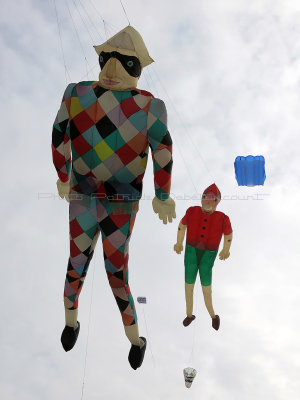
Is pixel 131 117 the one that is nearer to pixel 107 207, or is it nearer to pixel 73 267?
pixel 107 207

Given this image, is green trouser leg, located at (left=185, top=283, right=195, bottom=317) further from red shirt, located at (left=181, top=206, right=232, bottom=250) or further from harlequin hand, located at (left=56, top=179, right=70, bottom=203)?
harlequin hand, located at (left=56, top=179, right=70, bottom=203)

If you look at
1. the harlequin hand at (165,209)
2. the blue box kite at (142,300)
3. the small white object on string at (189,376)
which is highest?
the harlequin hand at (165,209)

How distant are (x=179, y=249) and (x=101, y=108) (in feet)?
5.81

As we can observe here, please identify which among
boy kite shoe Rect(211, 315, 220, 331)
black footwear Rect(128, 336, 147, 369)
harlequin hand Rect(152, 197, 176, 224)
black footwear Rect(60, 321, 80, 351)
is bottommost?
black footwear Rect(128, 336, 147, 369)

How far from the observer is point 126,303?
4832 mm

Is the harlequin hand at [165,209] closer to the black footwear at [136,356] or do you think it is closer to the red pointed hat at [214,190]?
the red pointed hat at [214,190]

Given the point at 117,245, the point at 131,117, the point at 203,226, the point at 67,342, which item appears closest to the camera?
the point at 131,117

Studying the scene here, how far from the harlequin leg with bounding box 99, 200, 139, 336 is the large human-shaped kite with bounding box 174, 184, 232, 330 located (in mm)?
886

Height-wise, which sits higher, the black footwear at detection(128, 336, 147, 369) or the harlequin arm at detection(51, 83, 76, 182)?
the harlequin arm at detection(51, 83, 76, 182)

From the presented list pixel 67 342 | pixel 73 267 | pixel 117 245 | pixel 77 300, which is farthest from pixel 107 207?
pixel 67 342

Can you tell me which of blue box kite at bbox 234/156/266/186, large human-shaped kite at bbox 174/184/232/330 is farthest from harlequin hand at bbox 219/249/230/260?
blue box kite at bbox 234/156/266/186

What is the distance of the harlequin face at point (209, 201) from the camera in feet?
17.6

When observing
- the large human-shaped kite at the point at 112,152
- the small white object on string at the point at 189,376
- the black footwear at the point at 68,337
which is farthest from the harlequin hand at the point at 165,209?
the small white object on string at the point at 189,376

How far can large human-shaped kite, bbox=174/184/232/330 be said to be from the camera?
17.6ft
